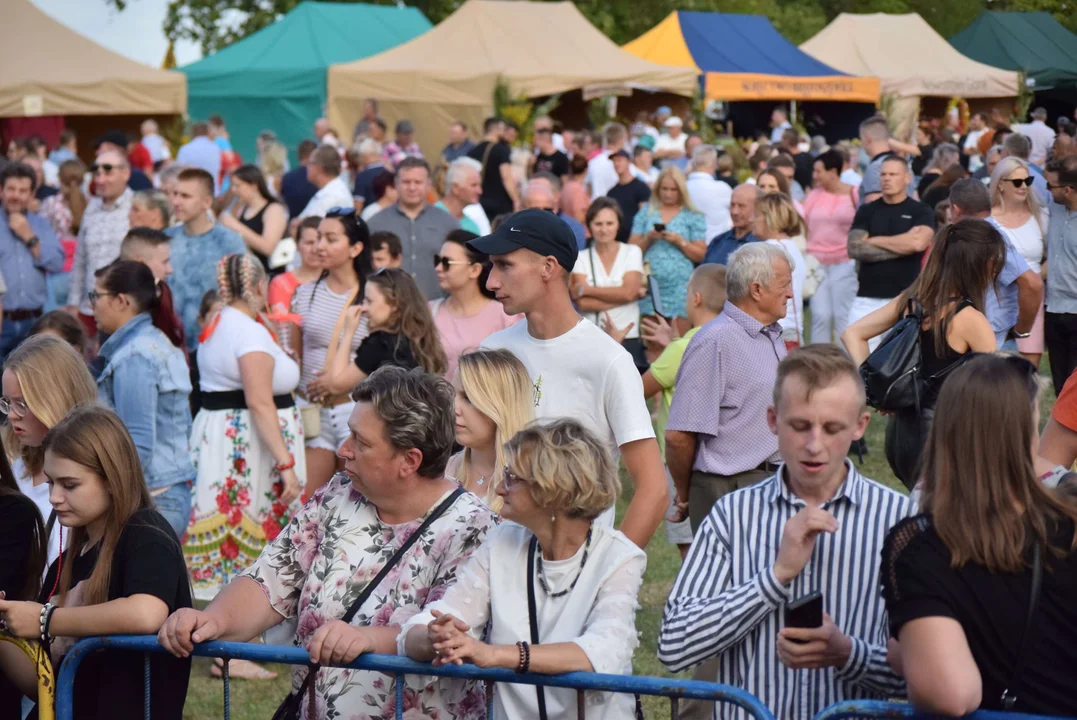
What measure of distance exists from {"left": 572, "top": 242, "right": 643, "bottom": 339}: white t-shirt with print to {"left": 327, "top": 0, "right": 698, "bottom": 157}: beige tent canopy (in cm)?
1700

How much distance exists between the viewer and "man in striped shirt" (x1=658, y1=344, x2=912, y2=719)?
2773 millimetres

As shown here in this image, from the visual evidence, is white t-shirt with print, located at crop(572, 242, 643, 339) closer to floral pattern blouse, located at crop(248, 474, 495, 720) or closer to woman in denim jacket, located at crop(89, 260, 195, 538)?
woman in denim jacket, located at crop(89, 260, 195, 538)

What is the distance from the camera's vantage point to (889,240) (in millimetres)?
9250

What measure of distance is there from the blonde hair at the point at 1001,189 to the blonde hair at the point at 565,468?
19.7ft

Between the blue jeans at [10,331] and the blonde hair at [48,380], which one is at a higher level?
the blonde hair at [48,380]

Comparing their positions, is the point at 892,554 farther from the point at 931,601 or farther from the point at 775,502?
the point at 775,502

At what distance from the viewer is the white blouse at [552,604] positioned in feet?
9.74

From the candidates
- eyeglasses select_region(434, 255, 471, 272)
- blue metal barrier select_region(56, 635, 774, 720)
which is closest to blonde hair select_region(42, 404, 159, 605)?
blue metal barrier select_region(56, 635, 774, 720)

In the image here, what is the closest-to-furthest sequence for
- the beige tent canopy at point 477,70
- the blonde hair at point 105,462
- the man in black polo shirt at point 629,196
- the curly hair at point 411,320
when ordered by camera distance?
the blonde hair at point 105,462 → the curly hair at point 411,320 → the man in black polo shirt at point 629,196 → the beige tent canopy at point 477,70

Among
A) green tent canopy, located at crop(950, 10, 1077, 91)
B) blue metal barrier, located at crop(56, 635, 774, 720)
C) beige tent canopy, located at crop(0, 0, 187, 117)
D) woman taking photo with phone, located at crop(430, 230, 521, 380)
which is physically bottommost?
blue metal barrier, located at crop(56, 635, 774, 720)

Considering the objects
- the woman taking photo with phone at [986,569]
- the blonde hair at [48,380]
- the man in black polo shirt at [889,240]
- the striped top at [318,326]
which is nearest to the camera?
the woman taking photo with phone at [986,569]

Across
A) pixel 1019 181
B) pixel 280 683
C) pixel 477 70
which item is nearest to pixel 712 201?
pixel 1019 181

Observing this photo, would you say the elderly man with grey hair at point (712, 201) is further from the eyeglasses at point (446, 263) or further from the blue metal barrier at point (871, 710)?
the blue metal barrier at point (871, 710)

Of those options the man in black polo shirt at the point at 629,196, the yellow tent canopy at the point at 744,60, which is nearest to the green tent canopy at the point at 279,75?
the yellow tent canopy at the point at 744,60
